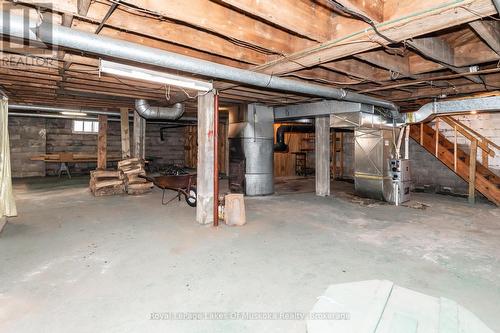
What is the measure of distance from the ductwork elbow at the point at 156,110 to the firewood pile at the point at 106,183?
185 centimetres

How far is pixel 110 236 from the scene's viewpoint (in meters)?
3.77

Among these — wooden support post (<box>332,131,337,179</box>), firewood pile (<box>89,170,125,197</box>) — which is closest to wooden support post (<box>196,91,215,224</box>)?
firewood pile (<box>89,170,125,197</box>)

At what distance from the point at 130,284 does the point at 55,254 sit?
53.1 inches

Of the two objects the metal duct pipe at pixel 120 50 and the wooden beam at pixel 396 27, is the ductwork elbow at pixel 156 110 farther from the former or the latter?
the wooden beam at pixel 396 27

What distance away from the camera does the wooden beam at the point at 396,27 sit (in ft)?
6.22

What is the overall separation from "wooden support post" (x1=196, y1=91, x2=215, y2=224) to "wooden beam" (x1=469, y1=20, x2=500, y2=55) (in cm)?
332

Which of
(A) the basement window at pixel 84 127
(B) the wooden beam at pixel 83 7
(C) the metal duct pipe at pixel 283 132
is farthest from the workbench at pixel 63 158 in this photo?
(B) the wooden beam at pixel 83 7

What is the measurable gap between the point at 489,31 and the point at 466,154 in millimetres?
5552

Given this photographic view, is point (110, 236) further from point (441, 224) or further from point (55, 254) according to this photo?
point (441, 224)

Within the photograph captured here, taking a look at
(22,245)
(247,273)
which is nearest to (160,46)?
(247,273)

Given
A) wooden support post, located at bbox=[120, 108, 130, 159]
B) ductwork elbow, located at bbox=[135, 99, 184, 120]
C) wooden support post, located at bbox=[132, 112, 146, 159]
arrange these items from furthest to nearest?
1. wooden support post, located at bbox=[132, 112, 146, 159]
2. wooden support post, located at bbox=[120, 108, 130, 159]
3. ductwork elbow, located at bbox=[135, 99, 184, 120]

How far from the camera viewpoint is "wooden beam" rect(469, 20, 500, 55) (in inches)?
90.6

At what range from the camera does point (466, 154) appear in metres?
6.75

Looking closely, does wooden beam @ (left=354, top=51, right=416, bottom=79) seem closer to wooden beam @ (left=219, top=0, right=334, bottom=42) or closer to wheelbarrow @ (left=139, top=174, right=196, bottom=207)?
wooden beam @ (left=219, top=0, right=334, bottom=42)
